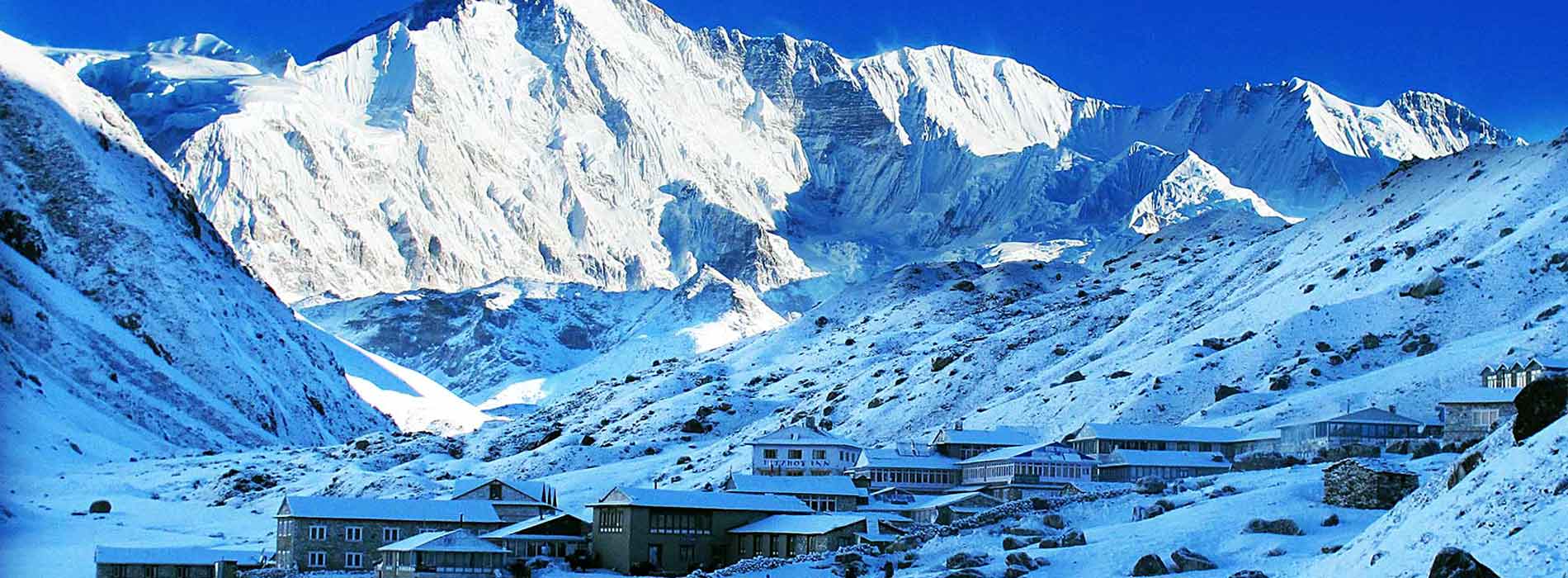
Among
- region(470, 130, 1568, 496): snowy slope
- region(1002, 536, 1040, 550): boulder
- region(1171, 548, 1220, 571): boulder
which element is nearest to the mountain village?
region(1002, 536, 1040, 550): boulder

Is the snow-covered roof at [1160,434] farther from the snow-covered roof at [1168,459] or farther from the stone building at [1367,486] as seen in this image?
the stone building at [1367,486]

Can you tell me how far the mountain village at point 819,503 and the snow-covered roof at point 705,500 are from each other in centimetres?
12

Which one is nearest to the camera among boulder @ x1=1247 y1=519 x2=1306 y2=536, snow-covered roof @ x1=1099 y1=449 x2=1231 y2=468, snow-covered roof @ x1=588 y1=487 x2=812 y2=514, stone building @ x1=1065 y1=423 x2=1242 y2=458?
boulder @ x1=1247 y1=519 x2=1306 y2=536

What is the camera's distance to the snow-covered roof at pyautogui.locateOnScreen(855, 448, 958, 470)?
123812 millimetres

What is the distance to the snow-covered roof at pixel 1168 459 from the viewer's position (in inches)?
4537

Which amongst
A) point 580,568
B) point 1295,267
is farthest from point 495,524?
point 1295,267

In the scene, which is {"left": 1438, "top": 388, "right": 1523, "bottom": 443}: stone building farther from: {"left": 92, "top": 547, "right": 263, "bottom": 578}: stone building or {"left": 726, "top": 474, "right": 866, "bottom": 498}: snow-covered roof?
{"left": 92, "top": 547, "right": 263, "bottom": 578}: stone building

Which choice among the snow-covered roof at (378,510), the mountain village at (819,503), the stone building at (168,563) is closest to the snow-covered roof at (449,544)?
the mountain village at (819,503)

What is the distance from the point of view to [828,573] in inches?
3068

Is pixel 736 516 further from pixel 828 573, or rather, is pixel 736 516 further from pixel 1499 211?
pixel 1499 211

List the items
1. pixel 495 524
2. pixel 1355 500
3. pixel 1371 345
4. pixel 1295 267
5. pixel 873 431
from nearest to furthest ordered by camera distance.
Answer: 1. pixel 1355 500
2. pixel 495 524
3. pixel 1371 345
4. pixel 873 431
5. pixel 1295 267

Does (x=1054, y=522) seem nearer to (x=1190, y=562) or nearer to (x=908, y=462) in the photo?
(x=1190, y=562)

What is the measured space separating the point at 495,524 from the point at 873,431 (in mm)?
67817

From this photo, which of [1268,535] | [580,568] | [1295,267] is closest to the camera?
[1268,535]
